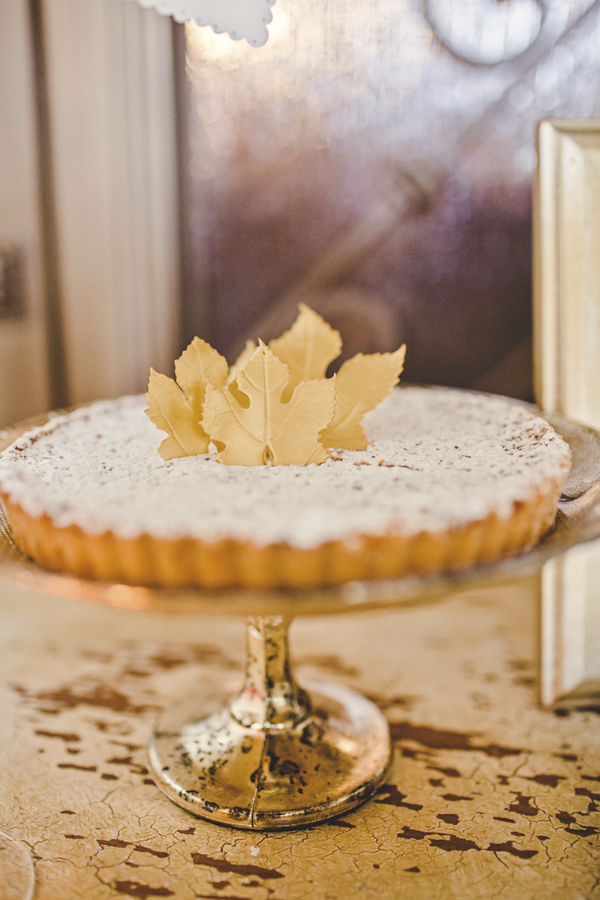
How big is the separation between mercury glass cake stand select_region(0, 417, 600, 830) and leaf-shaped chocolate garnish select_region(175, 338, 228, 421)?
0.94 feet

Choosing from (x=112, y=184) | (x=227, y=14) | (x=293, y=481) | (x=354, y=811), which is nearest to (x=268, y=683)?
(x=354, y=811)

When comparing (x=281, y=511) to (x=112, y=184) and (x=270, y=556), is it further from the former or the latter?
(x=112, y=184)

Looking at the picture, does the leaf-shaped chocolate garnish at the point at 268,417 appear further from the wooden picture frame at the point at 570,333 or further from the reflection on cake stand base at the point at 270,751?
A: the wooden picture frame at the point at 570,333

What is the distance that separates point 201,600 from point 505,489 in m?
0.34

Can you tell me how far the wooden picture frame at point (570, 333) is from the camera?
44.8 inches

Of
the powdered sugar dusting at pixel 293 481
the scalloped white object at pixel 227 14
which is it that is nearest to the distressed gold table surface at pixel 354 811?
the powdered sugar dusting at pixel 293 481

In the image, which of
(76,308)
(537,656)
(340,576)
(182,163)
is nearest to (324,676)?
(537,656)

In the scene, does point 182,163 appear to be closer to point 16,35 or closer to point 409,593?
point 16,35

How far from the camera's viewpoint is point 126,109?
1.52 m

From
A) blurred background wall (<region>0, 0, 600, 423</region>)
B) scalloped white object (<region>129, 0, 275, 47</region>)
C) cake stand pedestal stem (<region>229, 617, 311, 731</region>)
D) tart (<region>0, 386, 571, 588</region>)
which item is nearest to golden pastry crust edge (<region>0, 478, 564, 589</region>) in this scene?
tart (<region>0, 386, 571, 588</region>)

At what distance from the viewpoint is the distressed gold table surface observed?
2.66ft

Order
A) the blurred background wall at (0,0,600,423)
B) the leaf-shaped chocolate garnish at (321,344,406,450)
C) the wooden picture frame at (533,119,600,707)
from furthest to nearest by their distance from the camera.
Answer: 1. the blurred background wall at (0,0,600,423)
2. the wooden picture frame at (533,119,600,707)
3. the leaf-shaped chocolate garnish at (321,344,406,450)

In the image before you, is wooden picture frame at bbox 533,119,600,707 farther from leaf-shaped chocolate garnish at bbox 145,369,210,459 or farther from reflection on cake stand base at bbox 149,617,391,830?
leaf-shaped chocolate garnish at bbox 145,369,210,459

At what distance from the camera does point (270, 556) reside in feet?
2.07
